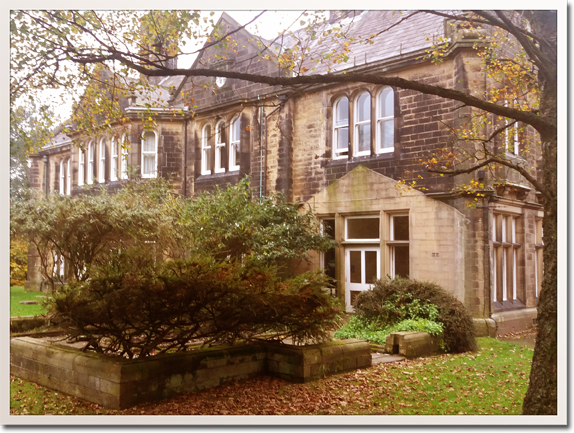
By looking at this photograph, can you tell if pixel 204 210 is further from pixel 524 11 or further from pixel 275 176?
pixel 524 11

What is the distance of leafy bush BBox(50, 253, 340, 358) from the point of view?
5340mm

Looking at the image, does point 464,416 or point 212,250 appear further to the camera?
point 212,250

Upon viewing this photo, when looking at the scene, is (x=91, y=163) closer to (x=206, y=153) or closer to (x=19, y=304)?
(x=206, y=153)

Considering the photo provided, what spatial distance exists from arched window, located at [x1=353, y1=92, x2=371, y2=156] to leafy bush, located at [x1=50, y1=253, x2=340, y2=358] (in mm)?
2522

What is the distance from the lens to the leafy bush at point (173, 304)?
5340 mm

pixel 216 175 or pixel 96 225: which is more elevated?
pixel 216 175

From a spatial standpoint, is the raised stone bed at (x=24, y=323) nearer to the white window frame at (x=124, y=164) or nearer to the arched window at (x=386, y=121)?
the white window frame at (x=124, y=164)

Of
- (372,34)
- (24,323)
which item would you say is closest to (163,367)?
(24,323)

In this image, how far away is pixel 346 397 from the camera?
577cm

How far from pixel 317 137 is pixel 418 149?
1.52m

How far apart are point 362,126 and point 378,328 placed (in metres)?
2.92
